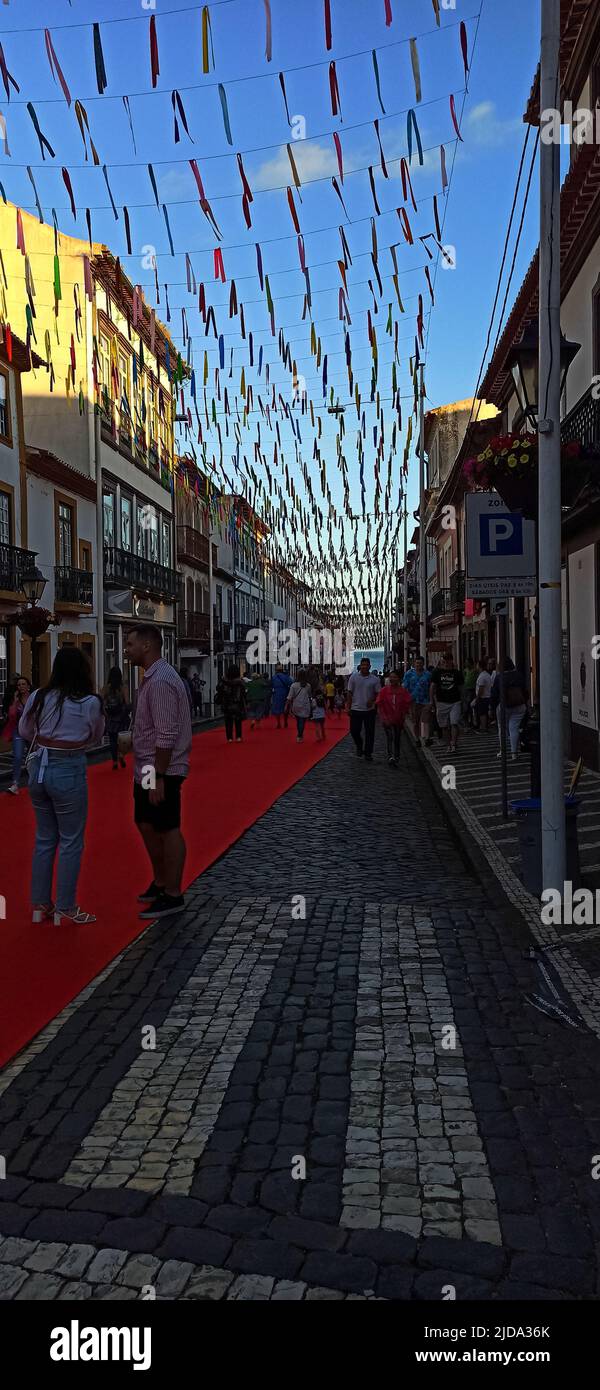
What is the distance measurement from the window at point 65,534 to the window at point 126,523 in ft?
18.2

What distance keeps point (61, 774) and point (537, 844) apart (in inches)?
119

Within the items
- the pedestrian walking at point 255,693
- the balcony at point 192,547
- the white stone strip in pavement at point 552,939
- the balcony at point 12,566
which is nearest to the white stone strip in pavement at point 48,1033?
the white stone strip in pavement at point 552,939

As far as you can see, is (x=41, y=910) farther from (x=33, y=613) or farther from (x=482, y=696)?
(x=482, y=696)

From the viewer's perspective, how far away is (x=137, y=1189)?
3.03m

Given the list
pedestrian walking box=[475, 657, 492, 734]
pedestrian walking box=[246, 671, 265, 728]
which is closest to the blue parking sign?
pedestrian walking box=[475, 657, 492, 734]

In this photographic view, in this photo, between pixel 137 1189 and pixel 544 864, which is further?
pixel 544 864

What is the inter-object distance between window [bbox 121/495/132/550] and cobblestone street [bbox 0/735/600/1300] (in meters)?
30.6

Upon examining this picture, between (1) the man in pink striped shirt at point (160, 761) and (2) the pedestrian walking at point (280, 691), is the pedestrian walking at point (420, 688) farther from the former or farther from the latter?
(1) the man in pink striped shirt at point (160, 761)

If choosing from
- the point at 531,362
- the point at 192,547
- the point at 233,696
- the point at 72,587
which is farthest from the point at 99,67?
the point at 192,547

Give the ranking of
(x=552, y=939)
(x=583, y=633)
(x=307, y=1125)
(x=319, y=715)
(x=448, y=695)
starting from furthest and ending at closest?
(x=319, y=715) < (x=448, y=695) < (x=583, y=633) < (x=552, y=939) < (x=307, y=1125)

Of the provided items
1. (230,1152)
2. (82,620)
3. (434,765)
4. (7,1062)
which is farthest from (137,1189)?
(82,620)

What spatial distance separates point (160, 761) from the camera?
6117mm
